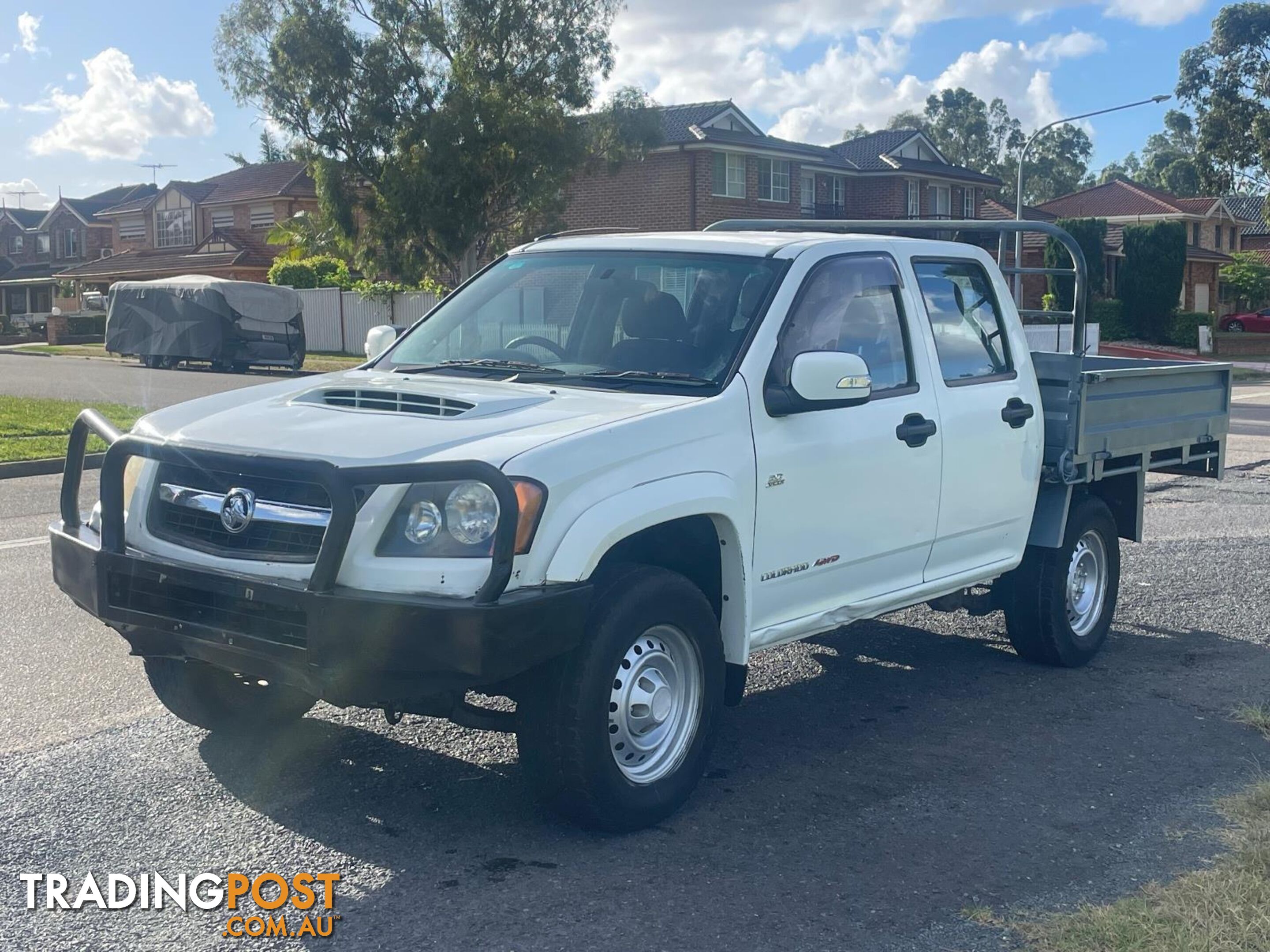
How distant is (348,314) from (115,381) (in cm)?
1421

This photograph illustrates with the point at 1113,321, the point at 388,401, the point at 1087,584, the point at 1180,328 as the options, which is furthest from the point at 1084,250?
the point at 388,401

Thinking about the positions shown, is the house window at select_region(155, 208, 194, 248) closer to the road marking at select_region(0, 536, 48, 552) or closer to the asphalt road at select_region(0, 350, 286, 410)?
the asphalt road at select_region(0, 350, 286, 410)

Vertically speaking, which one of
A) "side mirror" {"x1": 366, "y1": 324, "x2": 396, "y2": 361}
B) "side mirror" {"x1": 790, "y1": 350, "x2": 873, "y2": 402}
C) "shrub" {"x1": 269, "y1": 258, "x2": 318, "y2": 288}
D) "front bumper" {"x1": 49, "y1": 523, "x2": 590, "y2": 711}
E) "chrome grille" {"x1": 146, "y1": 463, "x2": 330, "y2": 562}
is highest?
"shrub" {"x1": 269, "y1": 258, "x2": 318, "y2": 288}

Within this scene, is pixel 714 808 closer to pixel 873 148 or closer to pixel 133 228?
pixel 873 148

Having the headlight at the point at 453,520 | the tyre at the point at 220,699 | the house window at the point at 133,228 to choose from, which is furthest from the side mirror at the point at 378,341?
the house window at the point at 133,228

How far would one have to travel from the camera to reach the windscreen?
5203 mm

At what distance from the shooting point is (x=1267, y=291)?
63.9m

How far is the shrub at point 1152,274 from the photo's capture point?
49312 mm

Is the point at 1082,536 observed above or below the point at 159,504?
below

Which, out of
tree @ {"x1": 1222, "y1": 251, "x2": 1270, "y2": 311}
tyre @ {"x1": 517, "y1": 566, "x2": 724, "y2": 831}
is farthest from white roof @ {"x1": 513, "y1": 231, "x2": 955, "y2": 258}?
tree @ {"x1": 1222, "y1": 251, "x2": 1270, "y2": 311}

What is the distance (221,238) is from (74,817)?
5853 centimetres

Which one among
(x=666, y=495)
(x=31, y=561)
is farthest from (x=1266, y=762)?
(x=31, y=561)

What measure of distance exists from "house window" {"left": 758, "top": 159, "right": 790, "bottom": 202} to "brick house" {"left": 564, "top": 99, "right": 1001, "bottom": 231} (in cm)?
3

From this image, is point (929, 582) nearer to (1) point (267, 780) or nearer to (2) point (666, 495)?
(2) point (666, 495)
